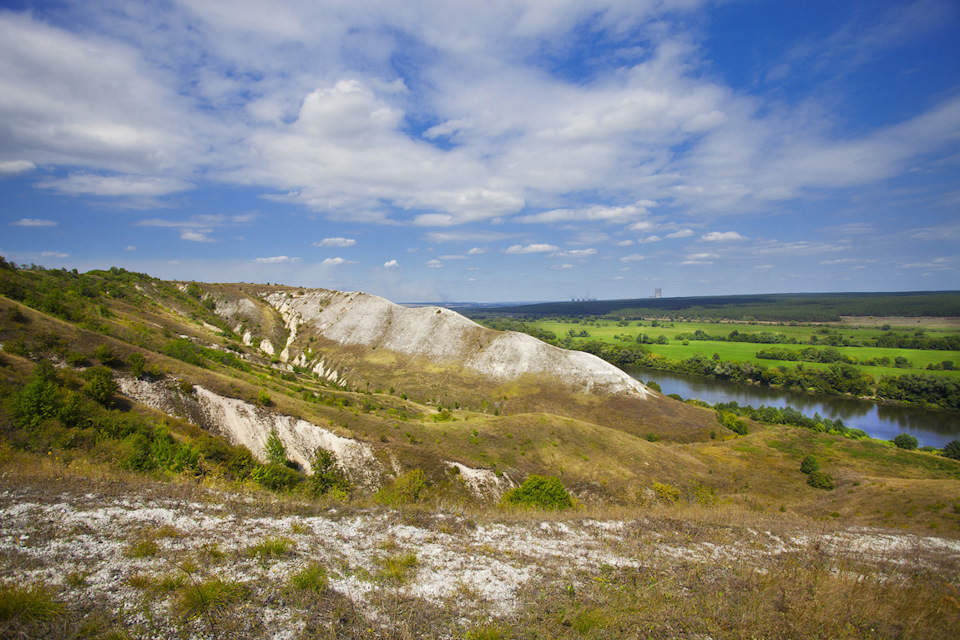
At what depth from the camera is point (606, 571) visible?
926 cm

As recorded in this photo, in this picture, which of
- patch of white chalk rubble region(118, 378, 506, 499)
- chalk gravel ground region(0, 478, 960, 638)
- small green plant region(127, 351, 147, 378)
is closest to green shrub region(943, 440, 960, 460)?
chalk gravel ground region(0, 478, 960, 638)

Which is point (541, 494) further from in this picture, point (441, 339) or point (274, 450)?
point (441, 339)

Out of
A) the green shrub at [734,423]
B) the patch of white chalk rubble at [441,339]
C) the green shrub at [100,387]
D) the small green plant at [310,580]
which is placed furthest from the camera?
the patch of white chalk rubble at [441,339]

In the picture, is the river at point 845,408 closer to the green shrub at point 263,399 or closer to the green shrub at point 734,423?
the green shrub at point 734,423

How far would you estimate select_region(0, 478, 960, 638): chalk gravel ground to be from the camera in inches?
260

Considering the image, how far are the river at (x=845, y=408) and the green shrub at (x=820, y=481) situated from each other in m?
36.7

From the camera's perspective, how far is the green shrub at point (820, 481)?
34.7 metres

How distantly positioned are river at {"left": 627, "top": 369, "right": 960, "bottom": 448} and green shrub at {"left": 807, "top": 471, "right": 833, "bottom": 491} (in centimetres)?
3671

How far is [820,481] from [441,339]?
5408cm

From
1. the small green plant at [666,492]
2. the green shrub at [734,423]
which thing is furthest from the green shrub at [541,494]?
the green shrub at [734,423]

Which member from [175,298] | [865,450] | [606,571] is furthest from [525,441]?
[175,298]

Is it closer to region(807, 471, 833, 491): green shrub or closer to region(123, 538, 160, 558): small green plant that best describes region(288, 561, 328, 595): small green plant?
region(123, 538, 160, 558): small green plant

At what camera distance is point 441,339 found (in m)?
70.6

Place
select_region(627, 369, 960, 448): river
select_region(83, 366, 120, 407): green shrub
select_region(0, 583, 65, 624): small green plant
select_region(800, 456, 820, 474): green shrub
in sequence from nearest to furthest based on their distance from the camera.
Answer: select_region(0, 583, 65, 624): small green plant, select_region(83, 366, 120, 407): green shrub, select_region(800, 456, 820, 474): green shrub, select_region(627, 369, 960, 448): river
